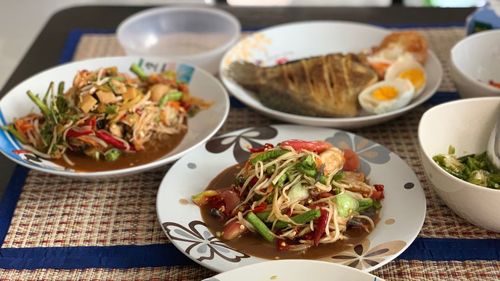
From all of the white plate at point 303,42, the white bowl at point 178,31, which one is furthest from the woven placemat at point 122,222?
the white bowl at point 178,31

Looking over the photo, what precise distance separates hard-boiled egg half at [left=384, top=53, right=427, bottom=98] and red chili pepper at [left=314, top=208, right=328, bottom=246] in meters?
0.90

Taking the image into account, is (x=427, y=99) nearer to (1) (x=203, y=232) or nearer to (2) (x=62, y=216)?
(1) (x=203, y=232)

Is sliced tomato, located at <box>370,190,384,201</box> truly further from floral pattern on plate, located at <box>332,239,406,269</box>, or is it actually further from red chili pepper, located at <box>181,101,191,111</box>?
red chili pepper, located at <box>181,101,191,111</box>

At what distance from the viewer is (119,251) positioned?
1654 millimetres

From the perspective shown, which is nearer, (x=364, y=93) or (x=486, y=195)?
(x=486, y=195)

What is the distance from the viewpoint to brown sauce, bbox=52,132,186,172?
194 centimetres

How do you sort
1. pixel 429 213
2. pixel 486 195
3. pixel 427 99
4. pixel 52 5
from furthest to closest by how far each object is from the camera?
pixel 52 5 → pixel 427 99 → pixel 429 213 → pixel 486 195

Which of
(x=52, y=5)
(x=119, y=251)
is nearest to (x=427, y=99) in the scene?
(x=119, y=251)

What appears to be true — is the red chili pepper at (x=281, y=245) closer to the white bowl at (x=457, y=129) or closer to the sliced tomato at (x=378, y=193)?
the sliced tomato at (x=378, y=193)

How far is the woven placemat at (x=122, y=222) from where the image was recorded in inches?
61.9

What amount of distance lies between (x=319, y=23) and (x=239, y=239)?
136 cm

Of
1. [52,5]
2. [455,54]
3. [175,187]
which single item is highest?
[455,54]

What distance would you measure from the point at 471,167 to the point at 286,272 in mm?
701

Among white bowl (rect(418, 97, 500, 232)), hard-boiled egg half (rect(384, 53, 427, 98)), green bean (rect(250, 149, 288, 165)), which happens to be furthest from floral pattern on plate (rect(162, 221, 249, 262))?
hard-boiled egg half (rect(384, 53, 427, 98))
